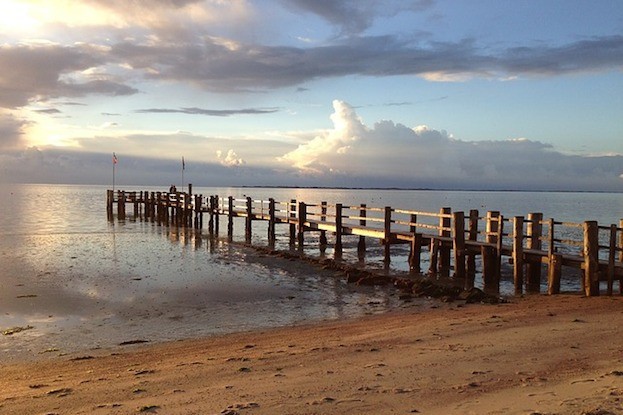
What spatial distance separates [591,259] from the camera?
13.1m

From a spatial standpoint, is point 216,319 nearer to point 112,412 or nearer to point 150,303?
point 150,303

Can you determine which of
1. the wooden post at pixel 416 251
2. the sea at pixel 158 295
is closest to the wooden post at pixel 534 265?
the sea at pixel 158 295

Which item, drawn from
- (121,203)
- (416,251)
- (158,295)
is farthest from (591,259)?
(121,203)

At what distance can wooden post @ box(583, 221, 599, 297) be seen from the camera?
42.7ft

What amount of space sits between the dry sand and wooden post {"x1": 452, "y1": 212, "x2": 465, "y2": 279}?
22.2 ft

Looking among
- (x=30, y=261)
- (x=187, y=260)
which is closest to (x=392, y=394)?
(x=187, y=260)

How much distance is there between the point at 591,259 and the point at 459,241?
4.74 meters

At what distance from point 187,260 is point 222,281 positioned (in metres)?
5.56

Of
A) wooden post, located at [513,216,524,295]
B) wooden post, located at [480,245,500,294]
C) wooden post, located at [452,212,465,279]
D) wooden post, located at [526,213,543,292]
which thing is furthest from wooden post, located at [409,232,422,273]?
wooden post, located at [513,216,524,295]

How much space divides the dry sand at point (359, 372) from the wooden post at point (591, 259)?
8.13 ft

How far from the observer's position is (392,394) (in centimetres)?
609

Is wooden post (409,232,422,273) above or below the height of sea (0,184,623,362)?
above

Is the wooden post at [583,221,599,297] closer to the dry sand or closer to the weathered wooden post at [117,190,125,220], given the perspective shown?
the dry sand

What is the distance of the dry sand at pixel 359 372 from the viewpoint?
582 cm
